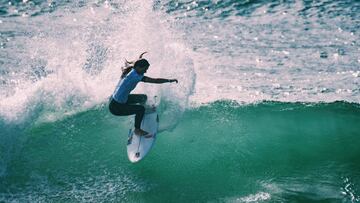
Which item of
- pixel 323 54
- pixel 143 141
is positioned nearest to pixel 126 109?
pixel 143 141

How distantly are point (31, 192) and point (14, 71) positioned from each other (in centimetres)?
814

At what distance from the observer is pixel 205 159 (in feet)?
34.2

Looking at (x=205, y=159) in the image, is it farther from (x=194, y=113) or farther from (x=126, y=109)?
(x=194, y=113)

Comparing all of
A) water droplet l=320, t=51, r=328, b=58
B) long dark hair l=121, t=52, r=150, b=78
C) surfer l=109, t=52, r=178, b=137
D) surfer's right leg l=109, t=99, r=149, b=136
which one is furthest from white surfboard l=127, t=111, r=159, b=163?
water droplet l=320, t=51, r=328, b=58

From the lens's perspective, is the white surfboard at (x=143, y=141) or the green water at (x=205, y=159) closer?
the green water at (x=205, y=159)

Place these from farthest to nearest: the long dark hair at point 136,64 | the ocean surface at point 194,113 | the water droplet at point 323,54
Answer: the water droplet at point 323,54 < the ocean surface at point 194,113 < the long dark hair at point 136,64

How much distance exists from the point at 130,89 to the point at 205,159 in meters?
2.40

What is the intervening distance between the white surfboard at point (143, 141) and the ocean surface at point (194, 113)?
0.35m

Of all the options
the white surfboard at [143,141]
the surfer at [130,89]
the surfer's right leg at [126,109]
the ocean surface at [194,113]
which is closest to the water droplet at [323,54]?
the ocean surface at [194,113]

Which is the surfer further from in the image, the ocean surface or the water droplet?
the water droplet

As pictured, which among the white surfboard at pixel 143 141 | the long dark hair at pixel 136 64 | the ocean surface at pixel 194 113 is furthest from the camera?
the white surfboard at pixel 143 141

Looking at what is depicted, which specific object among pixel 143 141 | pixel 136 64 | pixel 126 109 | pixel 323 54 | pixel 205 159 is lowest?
pixel 323 54

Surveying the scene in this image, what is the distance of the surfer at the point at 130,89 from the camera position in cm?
938

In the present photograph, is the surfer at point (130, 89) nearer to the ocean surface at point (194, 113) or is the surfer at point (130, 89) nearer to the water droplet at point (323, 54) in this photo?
the ocean surface at point (194, 113)
